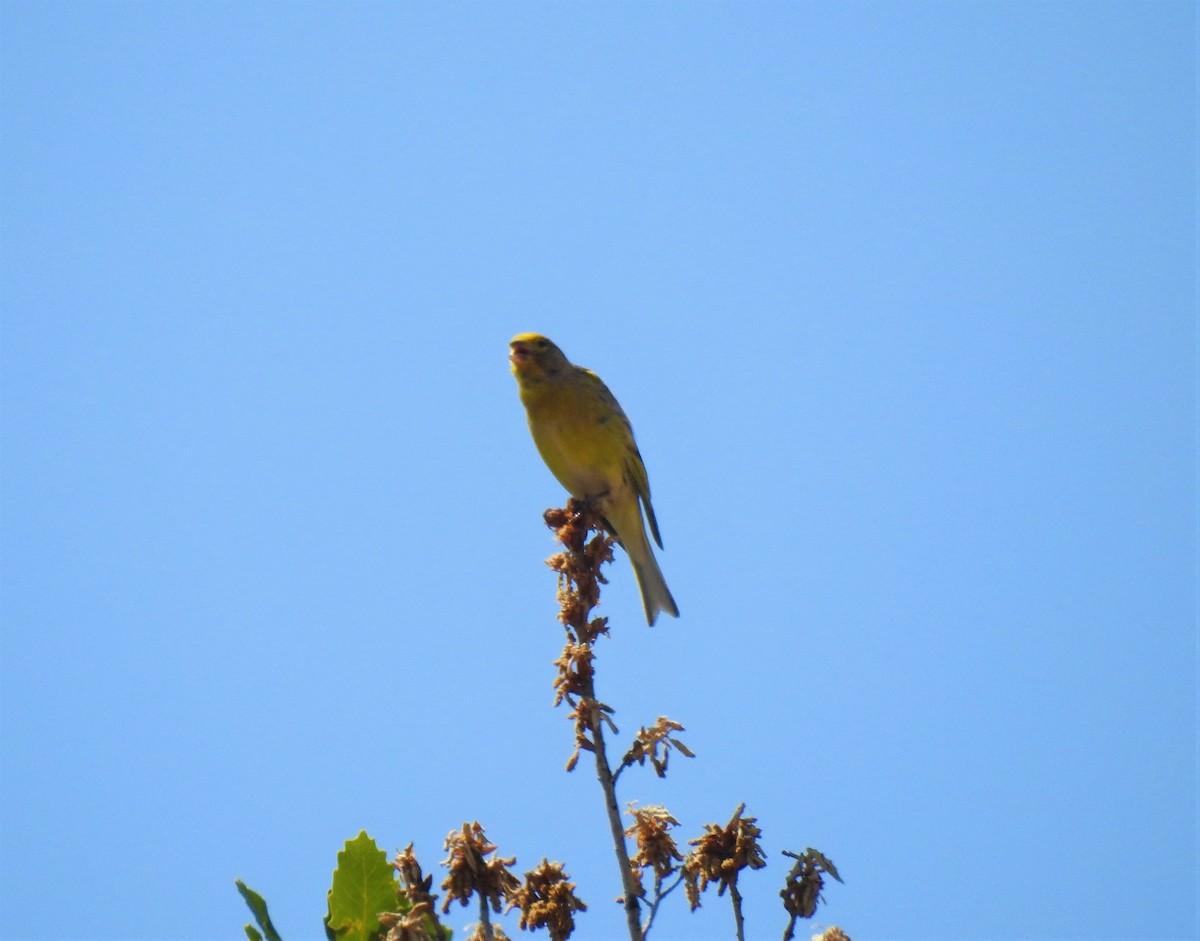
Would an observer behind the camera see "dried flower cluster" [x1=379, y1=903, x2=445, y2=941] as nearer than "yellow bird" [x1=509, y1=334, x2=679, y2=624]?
Yes

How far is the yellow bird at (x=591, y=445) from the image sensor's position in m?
6.50

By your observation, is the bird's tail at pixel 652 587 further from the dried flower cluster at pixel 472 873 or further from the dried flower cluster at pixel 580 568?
the dried flower cluster at pixel 472 873

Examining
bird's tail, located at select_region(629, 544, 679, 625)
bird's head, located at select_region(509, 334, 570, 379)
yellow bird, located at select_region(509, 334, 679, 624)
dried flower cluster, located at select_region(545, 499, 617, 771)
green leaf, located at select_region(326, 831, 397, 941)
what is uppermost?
bird's head, located at select_region(509, 334, 570, 379)

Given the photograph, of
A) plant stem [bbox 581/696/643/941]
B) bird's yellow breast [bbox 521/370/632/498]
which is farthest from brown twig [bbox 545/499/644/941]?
bird's yellow breast [bbox 521/370/632/498]

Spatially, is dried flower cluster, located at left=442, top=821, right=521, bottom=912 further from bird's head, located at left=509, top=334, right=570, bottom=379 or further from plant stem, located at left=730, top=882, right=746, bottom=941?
bird's head, located at left=509, top=334, right=570, bottom=379

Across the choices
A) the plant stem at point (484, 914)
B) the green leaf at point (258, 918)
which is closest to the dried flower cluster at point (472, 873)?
the plant stem at point (484, 914)

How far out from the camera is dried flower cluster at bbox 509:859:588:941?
2.85 meters

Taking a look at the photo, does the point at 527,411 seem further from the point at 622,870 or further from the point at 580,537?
the point at 622,870

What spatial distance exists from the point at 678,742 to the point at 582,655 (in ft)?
1.10

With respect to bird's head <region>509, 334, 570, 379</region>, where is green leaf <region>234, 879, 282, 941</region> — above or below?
below

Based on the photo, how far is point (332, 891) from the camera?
10.1ft

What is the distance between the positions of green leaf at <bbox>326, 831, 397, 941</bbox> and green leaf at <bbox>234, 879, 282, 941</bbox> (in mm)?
221

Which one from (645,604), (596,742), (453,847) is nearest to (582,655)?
(596,742)

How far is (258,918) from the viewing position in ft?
9.44
